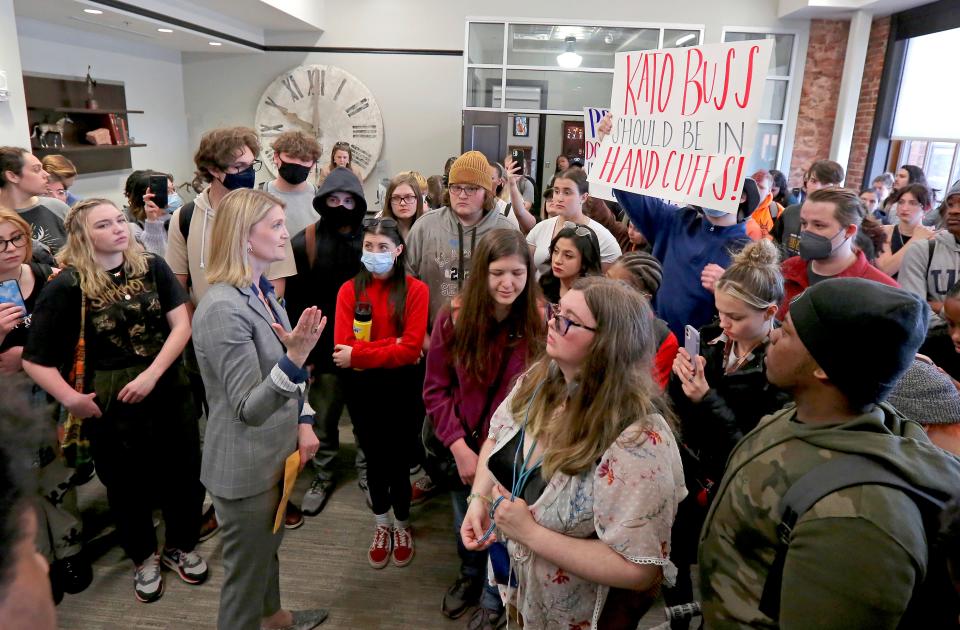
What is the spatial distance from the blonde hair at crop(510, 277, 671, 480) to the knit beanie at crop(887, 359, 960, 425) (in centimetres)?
52

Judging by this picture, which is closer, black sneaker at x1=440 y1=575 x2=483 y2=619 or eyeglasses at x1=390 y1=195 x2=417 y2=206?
black sneaker at x1=440 y1=575 x2=483 y2=619

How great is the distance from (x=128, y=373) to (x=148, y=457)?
378mm

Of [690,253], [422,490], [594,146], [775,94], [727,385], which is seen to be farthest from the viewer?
[775,94]

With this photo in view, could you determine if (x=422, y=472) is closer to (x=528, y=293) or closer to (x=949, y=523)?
(x=528, y=293)

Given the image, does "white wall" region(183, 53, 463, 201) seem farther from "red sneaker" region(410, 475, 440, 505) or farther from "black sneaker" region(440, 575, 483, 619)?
"black sneaker" region(440, 575, 483, 619)

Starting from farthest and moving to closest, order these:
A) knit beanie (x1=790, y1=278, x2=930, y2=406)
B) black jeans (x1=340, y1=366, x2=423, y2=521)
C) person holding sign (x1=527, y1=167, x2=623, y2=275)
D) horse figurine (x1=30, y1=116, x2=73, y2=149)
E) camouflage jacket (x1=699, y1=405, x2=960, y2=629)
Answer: horse figurine (x1=30, y1=116, x2=73, y2=149) < person holding sign (x1=527, y1=167, x2=623, y2=275) < black jeans (x1=340, y1=366, x2=423, y2=521) < knit beanie (x1=790, y1=278, x2=930, y2=406) < camouflage jacket (x1=699, y1=405, x2=960, y2=629)

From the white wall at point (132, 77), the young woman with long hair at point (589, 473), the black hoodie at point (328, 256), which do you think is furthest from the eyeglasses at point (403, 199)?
the white wall at point (132, 77)

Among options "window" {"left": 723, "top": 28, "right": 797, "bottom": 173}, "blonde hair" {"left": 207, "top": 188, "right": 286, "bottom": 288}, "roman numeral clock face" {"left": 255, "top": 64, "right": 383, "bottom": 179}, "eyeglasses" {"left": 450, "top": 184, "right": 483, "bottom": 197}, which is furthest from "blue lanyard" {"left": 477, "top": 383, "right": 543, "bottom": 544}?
"window" {"left": 723, "top": 28, "right": 797, "bottom": 173}

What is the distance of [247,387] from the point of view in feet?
5.38

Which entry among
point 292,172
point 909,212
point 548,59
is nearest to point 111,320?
point 292,172

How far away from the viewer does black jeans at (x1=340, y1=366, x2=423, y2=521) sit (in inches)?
96.5

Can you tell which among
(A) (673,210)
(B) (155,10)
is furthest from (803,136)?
(B) (155,10)

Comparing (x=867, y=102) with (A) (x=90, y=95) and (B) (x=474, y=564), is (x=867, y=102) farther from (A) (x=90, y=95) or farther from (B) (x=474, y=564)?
(A) (x=90, y=95)

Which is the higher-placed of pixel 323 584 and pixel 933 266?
pixel 933 266
